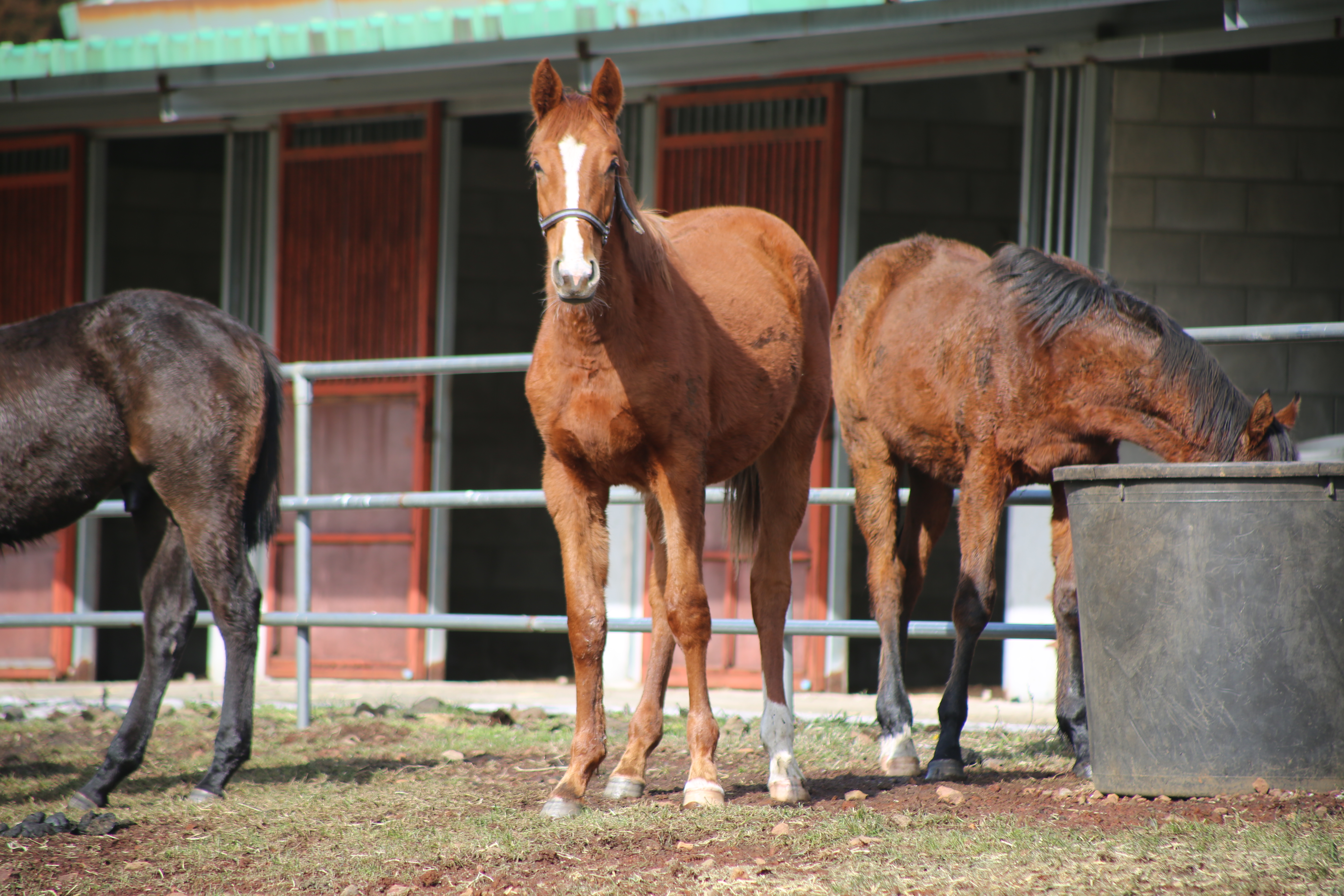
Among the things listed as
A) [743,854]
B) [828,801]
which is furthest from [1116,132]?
[743,854]

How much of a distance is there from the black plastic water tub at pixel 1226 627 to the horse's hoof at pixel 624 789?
1350mm

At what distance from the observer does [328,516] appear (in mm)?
8109

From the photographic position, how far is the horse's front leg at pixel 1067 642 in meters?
4.12

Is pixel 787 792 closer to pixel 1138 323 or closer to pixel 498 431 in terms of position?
pixel 1138 323

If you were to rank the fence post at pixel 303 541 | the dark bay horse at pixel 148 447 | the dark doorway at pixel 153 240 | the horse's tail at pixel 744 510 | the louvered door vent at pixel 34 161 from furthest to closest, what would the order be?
the dark doorway at pixel 153 240 < the louvered door vent at pixel 34 161 < the fence post at pixel 303 541 < the horse's tail at pixel 744 510 < the dark bay horse at pixel 148 447

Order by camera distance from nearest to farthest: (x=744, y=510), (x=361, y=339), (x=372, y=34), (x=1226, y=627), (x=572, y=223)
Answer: (x=572, y=223), (x=1226, y=627), (x=744, y=510), (x=372, y=34), (x=361, y=339)

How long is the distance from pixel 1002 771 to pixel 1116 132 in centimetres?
410

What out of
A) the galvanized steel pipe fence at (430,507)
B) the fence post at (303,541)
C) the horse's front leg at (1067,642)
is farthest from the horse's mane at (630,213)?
the fence post at (303,541)

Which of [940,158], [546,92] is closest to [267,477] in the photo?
[546,92]

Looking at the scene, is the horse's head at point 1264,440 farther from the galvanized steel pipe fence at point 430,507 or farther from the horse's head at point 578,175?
the horse's head at point 578,175

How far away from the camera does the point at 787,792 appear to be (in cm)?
362

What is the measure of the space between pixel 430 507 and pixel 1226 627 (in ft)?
11.4

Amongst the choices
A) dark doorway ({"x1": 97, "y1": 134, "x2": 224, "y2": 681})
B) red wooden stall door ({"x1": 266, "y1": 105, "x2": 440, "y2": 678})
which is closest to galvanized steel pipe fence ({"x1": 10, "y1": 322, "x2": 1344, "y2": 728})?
red wooden stall door ({"x1": 266, "y1": 105, "x2": 440, "y2": 678})

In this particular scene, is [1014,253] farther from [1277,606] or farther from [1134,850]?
[1134,850]
